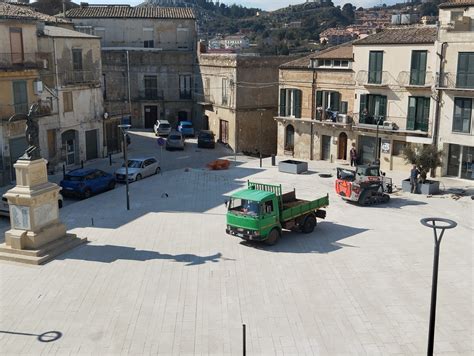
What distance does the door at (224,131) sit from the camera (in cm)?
4920

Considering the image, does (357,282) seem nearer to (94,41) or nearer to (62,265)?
(62,265)

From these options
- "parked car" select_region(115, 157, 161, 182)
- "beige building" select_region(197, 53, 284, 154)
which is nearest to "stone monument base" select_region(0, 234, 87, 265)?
"parked car" select_region(115, 157, 161, 182)

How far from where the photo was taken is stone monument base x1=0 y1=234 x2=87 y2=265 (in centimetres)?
2044

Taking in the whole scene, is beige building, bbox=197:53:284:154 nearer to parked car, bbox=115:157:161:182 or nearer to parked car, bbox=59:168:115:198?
parked car, bbox=115:157:161:182

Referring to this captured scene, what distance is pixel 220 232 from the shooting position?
24.0 m

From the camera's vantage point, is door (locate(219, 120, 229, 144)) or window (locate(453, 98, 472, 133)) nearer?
window (locate(453, 98, 472, 133))

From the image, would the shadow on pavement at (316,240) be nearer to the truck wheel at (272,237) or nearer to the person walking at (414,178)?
the truck wheel at (272,237)

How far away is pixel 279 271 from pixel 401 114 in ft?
65.4

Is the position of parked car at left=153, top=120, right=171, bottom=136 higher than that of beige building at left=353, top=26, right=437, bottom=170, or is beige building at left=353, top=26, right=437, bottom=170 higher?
beige building at left=353, top=26, right=437, bottom=170

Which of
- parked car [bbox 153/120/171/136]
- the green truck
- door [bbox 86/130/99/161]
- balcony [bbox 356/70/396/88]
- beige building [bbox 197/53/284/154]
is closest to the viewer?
the green truck

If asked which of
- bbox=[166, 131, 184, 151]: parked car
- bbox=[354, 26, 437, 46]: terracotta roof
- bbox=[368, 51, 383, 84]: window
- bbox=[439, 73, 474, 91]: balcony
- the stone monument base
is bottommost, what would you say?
the stone monument base

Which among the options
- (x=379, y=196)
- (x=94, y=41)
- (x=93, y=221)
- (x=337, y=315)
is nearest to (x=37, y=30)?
(x=94, y=41)

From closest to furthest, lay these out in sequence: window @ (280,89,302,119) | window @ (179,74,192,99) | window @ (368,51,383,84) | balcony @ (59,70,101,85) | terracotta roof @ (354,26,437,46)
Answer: terracotta roof @ (354,26,437,46)
window @ (368,51,383,84)
balcony @ (59,70,101,85)
window @ (280,89,302,119)
window @ (179,74,192,99)

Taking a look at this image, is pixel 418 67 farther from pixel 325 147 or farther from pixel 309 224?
pixel 309 224
